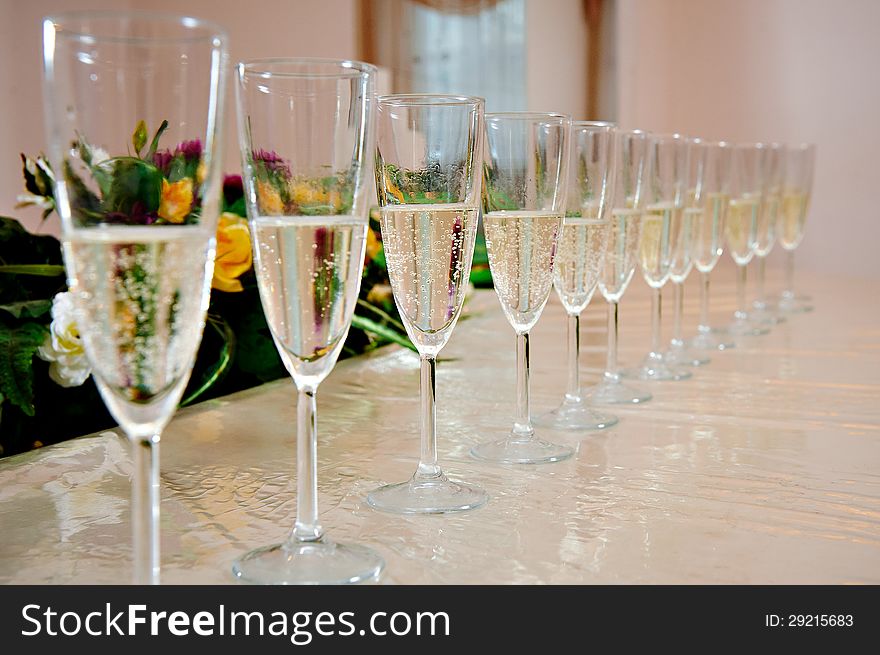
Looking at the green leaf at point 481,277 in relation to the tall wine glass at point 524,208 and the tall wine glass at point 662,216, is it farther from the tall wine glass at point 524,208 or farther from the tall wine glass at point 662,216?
the tall wine glass at point 524,208

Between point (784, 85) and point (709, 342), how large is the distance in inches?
177

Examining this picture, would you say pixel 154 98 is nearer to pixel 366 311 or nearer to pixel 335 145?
pixel 335 145

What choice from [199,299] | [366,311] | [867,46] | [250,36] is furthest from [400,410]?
[250,36]

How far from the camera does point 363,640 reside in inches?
25.4

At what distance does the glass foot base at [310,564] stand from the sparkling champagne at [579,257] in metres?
0.58

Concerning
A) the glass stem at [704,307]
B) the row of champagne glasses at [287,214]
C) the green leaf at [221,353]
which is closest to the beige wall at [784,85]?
the glass stem at [704,307]

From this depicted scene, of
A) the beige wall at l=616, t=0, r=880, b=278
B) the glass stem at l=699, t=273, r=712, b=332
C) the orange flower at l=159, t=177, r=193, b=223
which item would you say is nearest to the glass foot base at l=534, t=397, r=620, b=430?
the orange flower at l=159, t=177, r=193, b=223

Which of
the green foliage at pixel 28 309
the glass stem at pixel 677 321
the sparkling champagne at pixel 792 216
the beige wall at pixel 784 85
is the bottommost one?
the glass stem at pixel 677 321

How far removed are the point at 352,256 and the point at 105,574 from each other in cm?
28

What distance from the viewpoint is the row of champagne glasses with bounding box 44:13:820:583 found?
0.56 meters

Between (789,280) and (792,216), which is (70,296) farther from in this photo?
(789,280)

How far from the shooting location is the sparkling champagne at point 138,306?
569 mm

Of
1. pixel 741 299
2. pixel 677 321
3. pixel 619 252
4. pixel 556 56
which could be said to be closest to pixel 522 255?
pixel 619 252

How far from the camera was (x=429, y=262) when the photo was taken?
89 cm
